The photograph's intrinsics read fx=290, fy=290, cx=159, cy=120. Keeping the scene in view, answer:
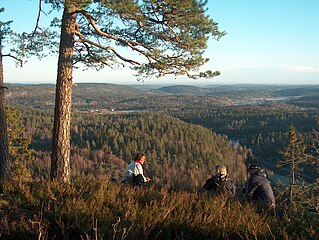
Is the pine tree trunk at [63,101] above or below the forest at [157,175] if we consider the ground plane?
above

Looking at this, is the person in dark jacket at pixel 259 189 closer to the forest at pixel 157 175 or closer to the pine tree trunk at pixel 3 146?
the forest at pixel 157 175

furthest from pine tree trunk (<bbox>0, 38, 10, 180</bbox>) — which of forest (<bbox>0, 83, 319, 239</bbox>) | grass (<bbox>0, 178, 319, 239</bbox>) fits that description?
grass (<bbox>0, 178, 319, 239</bbox>)

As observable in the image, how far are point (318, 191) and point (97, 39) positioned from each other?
23.1ft

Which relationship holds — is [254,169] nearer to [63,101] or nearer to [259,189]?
[259,189]

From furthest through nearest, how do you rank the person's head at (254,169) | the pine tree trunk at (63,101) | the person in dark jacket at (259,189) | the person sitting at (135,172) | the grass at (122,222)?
the person sitting at (135,172) < the pine tree trunk at (63,101) < the person's head at (254,169) < the person in dark jacket at (259,189) < the grass at (122,222)

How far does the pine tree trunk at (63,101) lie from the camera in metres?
6.13

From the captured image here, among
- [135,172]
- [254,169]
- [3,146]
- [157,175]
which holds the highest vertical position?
[3,146]

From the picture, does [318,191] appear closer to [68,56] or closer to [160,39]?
[160,39]

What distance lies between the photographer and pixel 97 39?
25.2 ft

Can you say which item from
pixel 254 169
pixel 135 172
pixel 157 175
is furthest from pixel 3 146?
pixel 157 175

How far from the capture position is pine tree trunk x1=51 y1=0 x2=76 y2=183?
613cm

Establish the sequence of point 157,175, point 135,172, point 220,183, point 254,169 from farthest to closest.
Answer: point 157,175 → point 135,172 → point 220,183 → point 254,169

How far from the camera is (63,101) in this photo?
6148 mm

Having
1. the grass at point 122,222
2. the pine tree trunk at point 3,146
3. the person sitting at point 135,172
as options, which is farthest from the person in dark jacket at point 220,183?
the pine tree trunk at point 3,146
